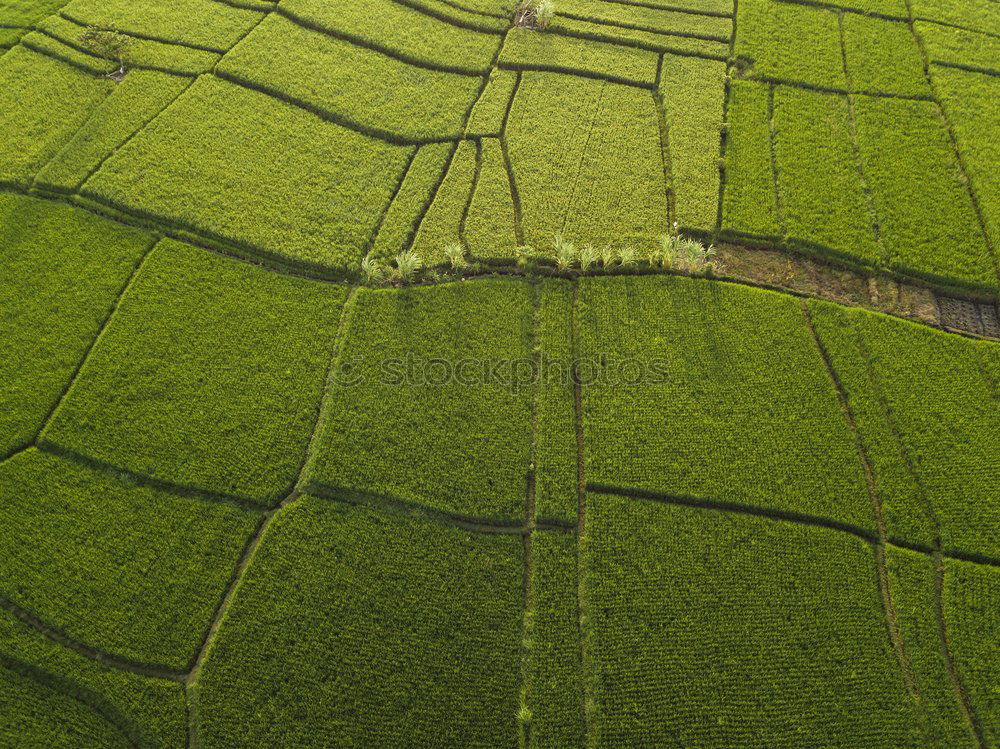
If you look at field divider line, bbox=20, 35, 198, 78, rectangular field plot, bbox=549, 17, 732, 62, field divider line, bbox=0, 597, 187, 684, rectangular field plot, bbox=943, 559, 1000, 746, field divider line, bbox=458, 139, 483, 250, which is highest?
rectangular field plot, bbox=549, 17, 732, 62

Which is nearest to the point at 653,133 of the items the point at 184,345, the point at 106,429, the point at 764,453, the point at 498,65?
the point at 498,65

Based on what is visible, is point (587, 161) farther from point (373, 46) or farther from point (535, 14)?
point (373, 46)

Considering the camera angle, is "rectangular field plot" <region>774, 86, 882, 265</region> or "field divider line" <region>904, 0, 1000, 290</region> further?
"rectangular field plot" <region>774, 86, 882, 265</region>

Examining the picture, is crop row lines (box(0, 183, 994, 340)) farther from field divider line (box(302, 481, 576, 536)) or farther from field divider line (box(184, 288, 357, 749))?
field divider line (box(302, 481, 576, 536))

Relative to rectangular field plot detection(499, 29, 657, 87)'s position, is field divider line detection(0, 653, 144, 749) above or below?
below

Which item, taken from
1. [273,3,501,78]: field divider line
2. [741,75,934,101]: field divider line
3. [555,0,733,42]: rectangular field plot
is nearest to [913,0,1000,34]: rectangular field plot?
[741,75,934,101]: field divider line

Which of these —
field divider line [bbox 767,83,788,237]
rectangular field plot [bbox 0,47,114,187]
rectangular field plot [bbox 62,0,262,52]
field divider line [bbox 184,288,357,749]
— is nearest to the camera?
field divider line [bbox 184,288,357,749]

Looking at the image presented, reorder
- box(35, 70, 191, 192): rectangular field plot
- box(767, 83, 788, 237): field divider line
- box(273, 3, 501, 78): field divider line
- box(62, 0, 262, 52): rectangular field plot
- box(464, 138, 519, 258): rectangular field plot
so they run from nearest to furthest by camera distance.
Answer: box(464, 138, 519, 258): rectangular field plot, box(35, 70, 191, 192): rectangular field plot, box(767, 83, 788, 237): field divider line, box(273, 3, 501, 78): field divider line, box(62, 0, 262, 52): rectangular field plot

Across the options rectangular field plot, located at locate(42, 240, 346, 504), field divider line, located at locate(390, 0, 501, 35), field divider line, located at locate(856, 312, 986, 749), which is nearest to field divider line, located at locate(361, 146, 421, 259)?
rectangular field plot, located at locate(42, 240, 346, 504)
